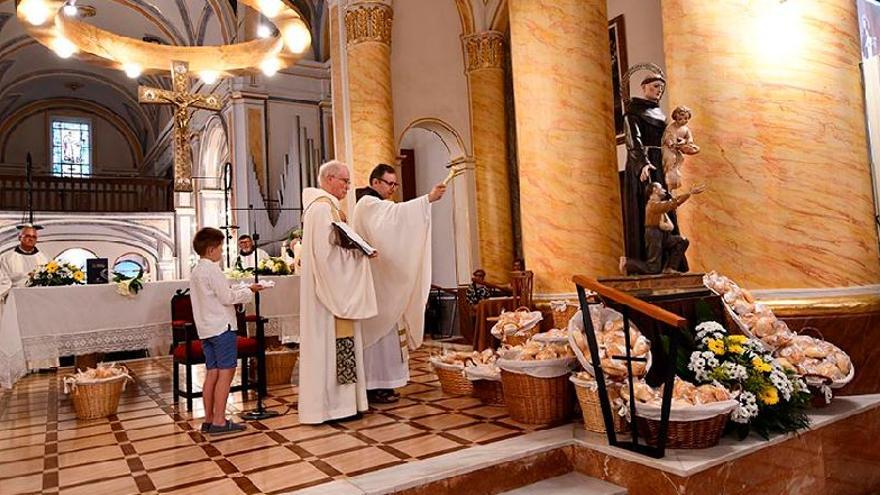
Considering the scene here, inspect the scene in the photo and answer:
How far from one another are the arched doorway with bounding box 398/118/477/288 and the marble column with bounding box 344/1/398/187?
0.98 meters

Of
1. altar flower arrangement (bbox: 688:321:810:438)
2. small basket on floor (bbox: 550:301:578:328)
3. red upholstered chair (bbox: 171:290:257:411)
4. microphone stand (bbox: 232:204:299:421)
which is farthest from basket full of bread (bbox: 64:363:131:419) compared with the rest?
altar flower arrangement (bbox: 688:321:810:438)

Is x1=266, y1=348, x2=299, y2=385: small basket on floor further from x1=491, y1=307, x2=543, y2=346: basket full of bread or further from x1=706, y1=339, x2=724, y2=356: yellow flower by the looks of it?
x1=706, y1=339, x2=724, y2=356: yellow flower

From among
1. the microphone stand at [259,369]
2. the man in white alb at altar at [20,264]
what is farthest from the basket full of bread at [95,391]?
the microphone stand at [259,369]

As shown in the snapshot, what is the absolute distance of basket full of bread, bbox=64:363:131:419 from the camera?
183 inches

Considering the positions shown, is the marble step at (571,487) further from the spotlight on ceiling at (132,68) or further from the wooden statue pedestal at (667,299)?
the spotlight on ceiling at (132,68)

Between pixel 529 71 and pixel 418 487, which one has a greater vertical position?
pixel 529 71

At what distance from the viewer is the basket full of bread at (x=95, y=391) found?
465 cm

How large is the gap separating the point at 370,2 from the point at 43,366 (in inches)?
255

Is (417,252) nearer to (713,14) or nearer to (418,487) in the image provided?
(418,487)

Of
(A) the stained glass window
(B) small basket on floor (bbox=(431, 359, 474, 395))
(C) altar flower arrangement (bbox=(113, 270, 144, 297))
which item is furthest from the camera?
(A) the stained glass window

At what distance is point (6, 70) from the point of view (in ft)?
61.6

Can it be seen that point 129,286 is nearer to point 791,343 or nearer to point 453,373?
point 453,373

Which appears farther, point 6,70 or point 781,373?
point 6,70

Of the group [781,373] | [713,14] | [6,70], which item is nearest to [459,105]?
[713,14]
